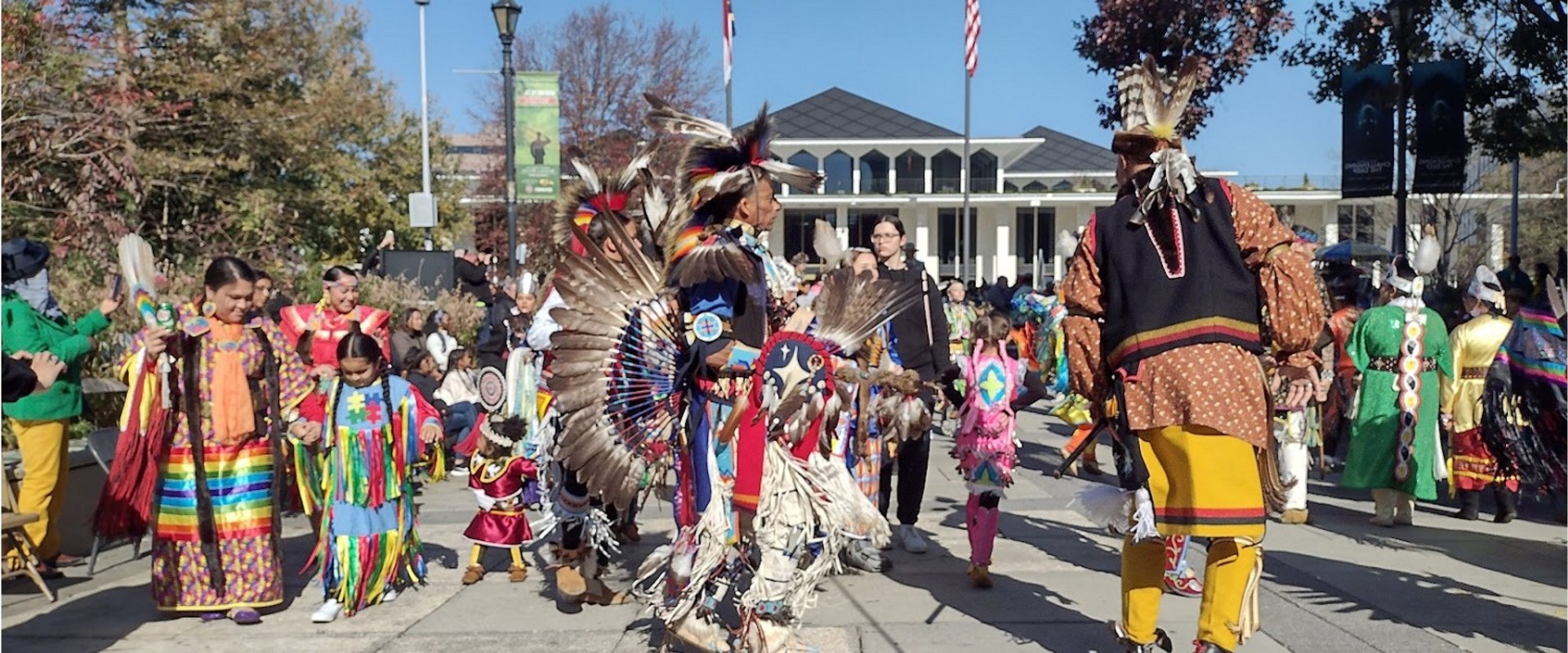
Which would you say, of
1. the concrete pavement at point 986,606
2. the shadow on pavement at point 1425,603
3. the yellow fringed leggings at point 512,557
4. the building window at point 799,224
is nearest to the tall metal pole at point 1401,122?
the concrete pavement at point 986,606

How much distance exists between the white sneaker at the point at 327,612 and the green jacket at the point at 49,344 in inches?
83.5

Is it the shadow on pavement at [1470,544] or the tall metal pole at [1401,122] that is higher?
the tall metal pole at [1401,122]

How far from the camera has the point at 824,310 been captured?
440 cm

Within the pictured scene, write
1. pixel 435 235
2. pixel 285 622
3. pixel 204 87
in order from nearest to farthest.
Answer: pixel 285 622, pixel 204 87, pixel 435 235

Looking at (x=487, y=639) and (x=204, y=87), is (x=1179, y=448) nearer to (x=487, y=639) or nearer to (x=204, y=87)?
(x=487, y=639)

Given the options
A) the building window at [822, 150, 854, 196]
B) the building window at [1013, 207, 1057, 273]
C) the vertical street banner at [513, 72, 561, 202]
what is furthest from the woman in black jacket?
the building window at [1013, 207, 1057, 273]

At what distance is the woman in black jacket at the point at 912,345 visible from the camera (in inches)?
260

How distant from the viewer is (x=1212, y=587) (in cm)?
400

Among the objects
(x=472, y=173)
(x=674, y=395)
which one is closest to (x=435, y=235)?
(x=472, y=173)

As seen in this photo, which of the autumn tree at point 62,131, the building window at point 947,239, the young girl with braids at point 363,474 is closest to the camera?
the young girl with braids at point 363,474

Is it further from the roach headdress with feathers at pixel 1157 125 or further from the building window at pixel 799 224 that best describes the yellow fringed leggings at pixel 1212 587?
the building window at pixel 799 224

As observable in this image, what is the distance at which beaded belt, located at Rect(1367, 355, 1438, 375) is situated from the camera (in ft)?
25.0

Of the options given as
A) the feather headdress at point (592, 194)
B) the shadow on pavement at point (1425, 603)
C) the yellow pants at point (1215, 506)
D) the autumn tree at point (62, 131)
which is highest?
the autumn tree at point (62, 131)

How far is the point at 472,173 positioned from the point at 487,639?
103 feet
